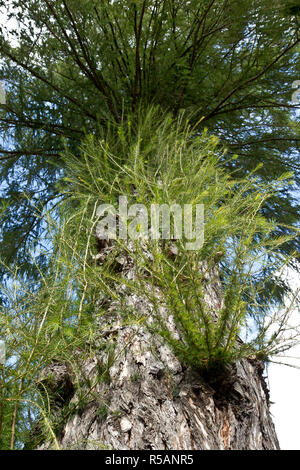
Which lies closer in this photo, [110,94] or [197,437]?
[197,437]

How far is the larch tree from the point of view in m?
1.29

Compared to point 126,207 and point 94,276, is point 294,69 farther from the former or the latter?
point 94,276

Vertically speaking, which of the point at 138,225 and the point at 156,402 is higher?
the point at 138,225

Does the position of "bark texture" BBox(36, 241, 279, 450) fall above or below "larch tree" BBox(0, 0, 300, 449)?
below

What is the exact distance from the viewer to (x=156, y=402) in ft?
4.24

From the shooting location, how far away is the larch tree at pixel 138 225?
1295mm

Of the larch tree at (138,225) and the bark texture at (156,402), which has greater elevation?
the larch tree at (138,225)

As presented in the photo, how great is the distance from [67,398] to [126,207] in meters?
1.02

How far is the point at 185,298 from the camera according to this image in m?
1.27

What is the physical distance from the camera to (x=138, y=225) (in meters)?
1.32

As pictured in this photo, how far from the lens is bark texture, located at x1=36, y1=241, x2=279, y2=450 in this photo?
3.95 ft

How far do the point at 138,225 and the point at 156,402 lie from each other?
620 mm
